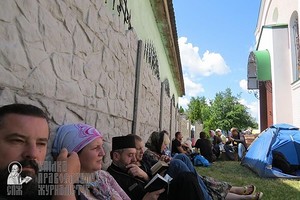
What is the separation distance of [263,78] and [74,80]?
43.6 feet

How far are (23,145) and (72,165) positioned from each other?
0.36m

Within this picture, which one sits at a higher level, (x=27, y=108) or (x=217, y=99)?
(x=217, y=99)

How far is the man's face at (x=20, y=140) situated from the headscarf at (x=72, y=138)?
1.99 ft

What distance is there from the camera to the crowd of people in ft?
4.02

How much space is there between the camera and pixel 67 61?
87.0 inches

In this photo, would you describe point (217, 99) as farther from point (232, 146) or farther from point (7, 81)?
point (7, 81)

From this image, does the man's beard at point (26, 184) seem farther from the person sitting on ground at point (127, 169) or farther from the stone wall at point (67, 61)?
the person sitting on ground at point (127, 169)

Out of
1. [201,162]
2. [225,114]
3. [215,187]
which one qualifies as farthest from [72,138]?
[225,114]

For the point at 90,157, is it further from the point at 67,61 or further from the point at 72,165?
the point at 67,61

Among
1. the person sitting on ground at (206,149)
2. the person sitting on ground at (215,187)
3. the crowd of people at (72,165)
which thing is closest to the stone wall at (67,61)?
the crowd of people at (72,165)

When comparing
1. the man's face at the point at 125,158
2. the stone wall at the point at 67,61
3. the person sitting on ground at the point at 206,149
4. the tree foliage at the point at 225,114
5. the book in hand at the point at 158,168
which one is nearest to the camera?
the stone wall at the point at 67,61

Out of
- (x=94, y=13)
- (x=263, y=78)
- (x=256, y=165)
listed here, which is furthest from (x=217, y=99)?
(x=94, y=13)

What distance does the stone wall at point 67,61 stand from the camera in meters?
1.57

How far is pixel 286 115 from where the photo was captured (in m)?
12.6
